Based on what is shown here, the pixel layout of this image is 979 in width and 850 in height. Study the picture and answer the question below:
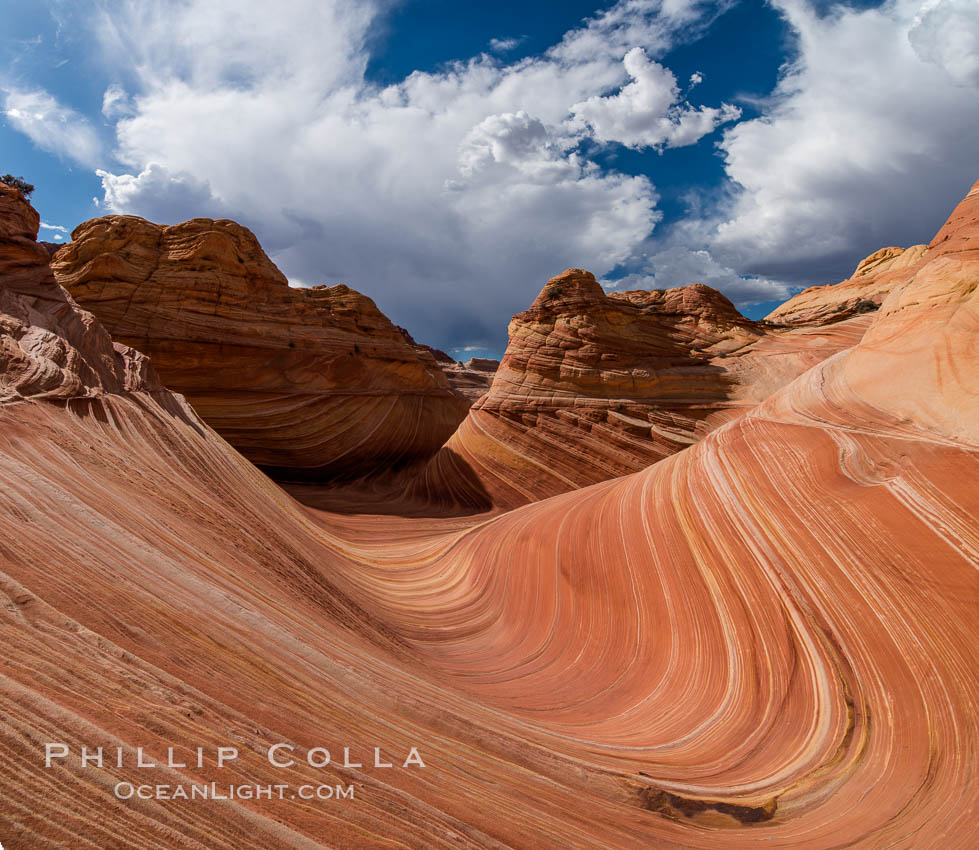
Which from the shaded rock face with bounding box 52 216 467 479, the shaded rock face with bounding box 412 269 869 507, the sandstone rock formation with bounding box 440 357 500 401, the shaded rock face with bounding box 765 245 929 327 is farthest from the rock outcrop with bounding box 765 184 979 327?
the sandstone rock formation with bounding box 440 357 500 401

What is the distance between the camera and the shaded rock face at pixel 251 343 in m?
14.0

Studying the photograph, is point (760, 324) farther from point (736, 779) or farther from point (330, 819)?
point (330, 819)

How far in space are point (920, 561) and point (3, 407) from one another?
5.50m

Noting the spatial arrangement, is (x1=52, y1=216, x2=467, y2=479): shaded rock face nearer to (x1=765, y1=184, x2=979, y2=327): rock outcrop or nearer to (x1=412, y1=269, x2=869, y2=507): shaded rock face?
(x1=412, y1=269, x2=869, y2=507): shaded rock face

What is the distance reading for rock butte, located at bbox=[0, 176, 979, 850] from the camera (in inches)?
59.4

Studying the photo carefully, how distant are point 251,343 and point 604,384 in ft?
34.3

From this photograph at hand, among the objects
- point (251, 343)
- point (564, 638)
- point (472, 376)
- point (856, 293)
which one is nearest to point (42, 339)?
point (564, 638)

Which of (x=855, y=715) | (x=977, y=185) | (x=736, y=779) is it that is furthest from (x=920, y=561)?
(x=977, y=185)

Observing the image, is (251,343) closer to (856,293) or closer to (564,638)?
(564,638)

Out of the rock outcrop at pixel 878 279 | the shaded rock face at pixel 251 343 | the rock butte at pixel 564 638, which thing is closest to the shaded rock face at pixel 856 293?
the rock outcrop at pixel 878 279

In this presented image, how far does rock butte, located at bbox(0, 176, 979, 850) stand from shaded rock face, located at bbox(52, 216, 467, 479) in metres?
9.27

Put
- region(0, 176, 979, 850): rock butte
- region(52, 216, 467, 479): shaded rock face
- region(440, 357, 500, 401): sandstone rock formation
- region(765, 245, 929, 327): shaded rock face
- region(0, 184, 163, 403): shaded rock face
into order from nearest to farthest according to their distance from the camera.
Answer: region(0, 176, 979, 850): rock butte < region(0, 184, 163, 403): shaded rock face < region(765, 245, 929, 327): shaded rock face < region(52, 216, 467, 479): shaded rock face < region(440, 357, 500, 401): sandstone rock formation

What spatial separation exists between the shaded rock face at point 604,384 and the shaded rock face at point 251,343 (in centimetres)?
401

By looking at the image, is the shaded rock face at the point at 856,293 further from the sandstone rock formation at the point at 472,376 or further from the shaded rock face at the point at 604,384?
the sandstone rock formation at the point at 472,376
